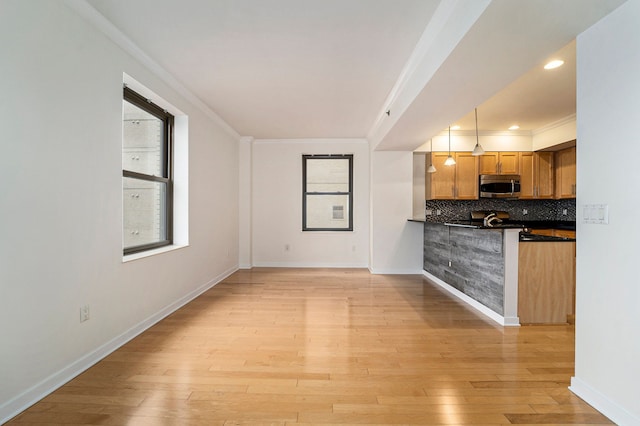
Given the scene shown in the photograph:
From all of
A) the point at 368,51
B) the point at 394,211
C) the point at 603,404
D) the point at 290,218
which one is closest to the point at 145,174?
the point at 368,51

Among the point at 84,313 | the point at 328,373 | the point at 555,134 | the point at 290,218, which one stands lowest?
Result: the point at 328,373

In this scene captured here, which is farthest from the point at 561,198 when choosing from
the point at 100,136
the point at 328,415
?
the point at 100,136

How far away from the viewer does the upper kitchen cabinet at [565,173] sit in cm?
533

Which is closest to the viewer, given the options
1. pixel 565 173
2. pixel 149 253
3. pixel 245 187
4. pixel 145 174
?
pixel 149 253

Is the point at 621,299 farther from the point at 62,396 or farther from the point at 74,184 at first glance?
the point at 74,184

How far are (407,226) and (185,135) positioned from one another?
12.8 feet

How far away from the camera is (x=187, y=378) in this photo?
212cm

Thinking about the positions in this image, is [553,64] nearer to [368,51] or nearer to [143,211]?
[368,51]

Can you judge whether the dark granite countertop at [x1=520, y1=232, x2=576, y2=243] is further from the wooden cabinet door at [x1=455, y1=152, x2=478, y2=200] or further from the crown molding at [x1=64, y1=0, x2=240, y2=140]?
the crown molding at [x1=64, y1=0, x2=240, y2=140]

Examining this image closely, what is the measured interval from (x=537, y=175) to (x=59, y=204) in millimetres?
6846

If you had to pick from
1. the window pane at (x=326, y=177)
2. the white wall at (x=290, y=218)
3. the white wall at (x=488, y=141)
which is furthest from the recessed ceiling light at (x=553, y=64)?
the window pane at (x=326, y=177)

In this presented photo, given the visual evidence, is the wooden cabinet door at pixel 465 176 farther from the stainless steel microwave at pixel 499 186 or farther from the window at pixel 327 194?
the window at pixel 327 194

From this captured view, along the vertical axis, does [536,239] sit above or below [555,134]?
below

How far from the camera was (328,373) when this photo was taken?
7.18ft
